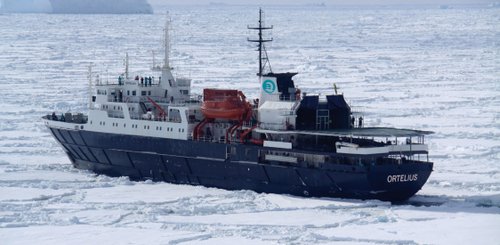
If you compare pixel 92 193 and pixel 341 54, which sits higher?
pixel 341 54

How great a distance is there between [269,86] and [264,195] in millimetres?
2843

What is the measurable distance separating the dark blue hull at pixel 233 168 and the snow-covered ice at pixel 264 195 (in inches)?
15.8

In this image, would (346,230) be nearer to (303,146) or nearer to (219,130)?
(303,146)

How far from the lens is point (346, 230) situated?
18188mm

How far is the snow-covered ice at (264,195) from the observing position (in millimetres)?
18016

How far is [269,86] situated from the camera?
23.0 meters

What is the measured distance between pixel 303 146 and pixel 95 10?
123m

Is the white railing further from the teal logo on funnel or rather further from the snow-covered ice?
the teal logo on funnel

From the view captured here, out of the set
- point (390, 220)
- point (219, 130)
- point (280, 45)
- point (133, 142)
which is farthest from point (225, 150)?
point (280, 45)

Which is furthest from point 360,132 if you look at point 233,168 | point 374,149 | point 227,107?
point 227,107

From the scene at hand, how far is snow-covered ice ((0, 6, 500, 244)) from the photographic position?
18016 mm

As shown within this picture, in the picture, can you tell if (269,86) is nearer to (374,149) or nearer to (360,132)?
(360,132)

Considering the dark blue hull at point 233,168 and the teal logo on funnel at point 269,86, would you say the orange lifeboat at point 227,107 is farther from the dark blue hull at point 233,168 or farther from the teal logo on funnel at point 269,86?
the dark blue hull at point 233,168

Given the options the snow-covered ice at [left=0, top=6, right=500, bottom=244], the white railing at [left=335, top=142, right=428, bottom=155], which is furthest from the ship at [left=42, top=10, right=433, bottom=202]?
the snow-covered ice at [left=0, top=6, right=500, bottom=244]
